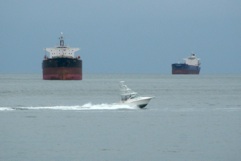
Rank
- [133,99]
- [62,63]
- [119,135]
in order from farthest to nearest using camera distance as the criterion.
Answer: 1. [62,63]
2. [133,99]
3. [119,135]

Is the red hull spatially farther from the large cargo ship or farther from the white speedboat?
the white speedboat

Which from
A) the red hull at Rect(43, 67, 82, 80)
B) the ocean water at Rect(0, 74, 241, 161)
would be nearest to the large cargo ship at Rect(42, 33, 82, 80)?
the red hull at Rect(43, 67, 82, 80)

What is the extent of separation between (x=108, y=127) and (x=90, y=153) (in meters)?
10.4

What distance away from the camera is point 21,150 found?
3169 cm

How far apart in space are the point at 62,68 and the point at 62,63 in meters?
1.70

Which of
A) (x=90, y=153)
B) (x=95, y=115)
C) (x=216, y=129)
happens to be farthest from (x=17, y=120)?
(x=90, y=153)

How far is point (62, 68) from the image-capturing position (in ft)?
407

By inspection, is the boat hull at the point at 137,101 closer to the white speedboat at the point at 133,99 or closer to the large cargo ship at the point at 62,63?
the white speedboat at the point at 133,99

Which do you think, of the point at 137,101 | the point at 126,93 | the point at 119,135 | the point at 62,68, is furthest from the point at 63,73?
the point at 119,135

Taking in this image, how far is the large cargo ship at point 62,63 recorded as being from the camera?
123 meters

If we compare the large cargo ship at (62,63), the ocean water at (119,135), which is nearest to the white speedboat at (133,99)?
the ocean water at (119,135)

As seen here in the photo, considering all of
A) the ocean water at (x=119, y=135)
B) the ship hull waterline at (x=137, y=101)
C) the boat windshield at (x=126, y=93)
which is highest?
the boat windshield at (x=126, y=93)

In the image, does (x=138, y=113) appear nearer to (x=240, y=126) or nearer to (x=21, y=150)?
(x=240, y=126)

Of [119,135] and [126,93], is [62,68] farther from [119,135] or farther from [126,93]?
[119,135]
